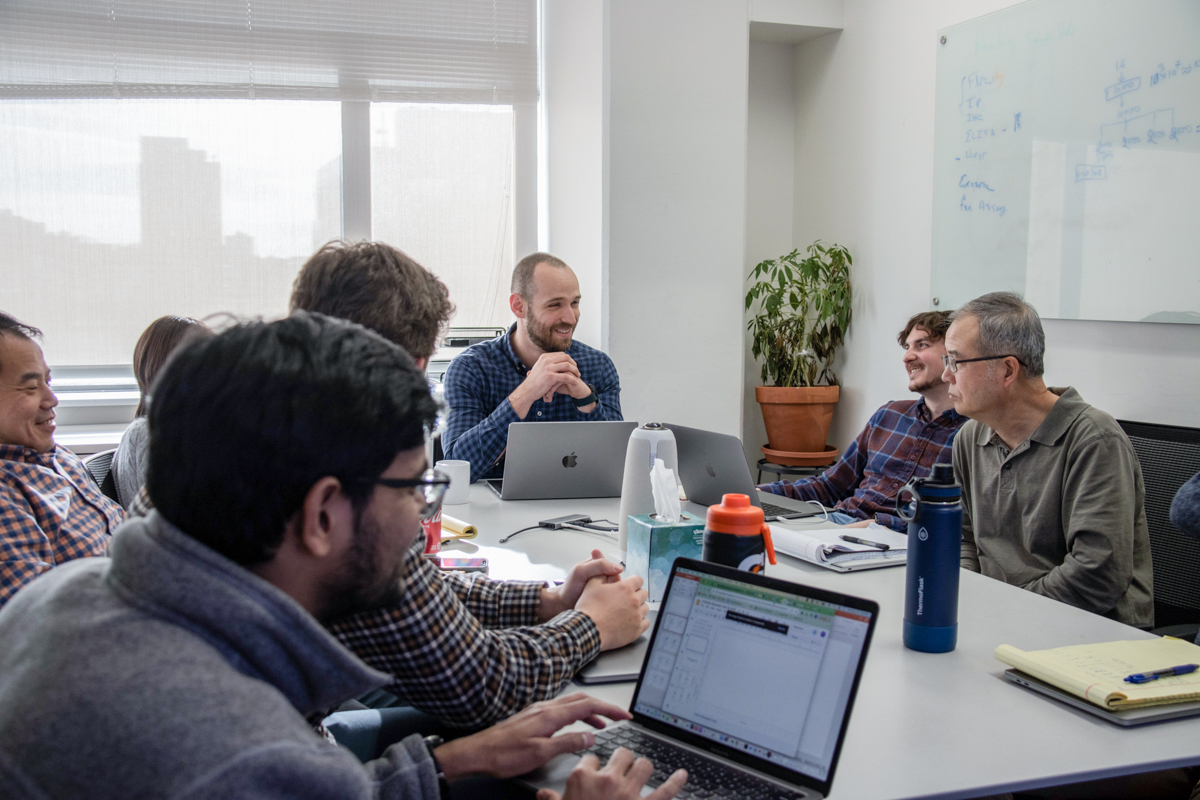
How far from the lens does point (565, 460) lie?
2273 mm

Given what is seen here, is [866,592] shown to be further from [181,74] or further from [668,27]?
[181,74]

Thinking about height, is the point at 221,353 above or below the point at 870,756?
above

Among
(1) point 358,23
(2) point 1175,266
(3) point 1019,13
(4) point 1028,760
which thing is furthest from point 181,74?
(4) point 1028,760

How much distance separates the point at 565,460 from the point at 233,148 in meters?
2.49

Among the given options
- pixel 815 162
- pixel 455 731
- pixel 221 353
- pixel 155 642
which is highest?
pixel 815 162

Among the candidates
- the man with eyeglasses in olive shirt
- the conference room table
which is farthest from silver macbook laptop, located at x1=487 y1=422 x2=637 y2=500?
the man with eyeglasses in olive shirt

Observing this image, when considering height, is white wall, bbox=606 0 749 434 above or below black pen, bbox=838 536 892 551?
above

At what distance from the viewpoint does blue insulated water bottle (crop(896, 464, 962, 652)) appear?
1.26 meters

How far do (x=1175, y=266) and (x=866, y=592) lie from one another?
1.59 metres

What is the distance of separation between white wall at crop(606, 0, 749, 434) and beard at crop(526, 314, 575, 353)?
62 centimetres

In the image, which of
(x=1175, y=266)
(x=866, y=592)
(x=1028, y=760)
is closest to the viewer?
(x=1028, y=760)

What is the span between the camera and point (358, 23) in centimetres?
390

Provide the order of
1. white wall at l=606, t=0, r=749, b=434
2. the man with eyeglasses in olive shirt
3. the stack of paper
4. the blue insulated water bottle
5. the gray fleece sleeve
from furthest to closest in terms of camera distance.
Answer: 1. white wall at l=606, t=0, r=749, b=434
2. the man with eyeglasses in olive shirt
3. the stack of paper
4. the blue insulated water bottle
5. the gray fleece sleeve

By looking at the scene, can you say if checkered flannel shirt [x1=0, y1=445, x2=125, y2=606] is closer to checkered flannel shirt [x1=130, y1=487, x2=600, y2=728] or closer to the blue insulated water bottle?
checkered flannel shirt [x1=130, y1=487, x2=600, y2=728]
